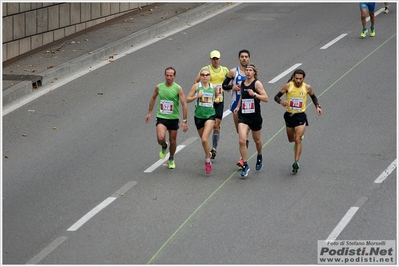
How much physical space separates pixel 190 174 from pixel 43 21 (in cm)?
901

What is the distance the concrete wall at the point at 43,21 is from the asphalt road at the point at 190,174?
1.81 meters

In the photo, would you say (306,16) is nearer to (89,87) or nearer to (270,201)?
(89,87)

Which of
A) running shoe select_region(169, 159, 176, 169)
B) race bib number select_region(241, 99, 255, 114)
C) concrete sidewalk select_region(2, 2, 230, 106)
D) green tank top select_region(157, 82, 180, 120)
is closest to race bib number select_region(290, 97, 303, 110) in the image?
race bib number select_region(241, 99, 255, 114)

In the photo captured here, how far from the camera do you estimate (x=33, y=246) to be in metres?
11.9

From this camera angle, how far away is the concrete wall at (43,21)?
68.5 ft

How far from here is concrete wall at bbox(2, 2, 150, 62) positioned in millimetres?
20875

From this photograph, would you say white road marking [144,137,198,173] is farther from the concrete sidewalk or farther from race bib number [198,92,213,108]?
the concrete sidewalk

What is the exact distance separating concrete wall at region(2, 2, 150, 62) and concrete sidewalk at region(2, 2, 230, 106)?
253mm

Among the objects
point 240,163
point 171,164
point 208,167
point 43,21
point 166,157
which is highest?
point 43,21

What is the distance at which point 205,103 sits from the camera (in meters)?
14.5

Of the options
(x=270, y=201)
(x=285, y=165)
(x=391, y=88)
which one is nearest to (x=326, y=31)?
(x=391, y=88)

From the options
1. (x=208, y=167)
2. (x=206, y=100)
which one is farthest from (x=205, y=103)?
(x=208, y=167)

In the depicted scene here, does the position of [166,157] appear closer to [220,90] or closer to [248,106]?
[220,90]

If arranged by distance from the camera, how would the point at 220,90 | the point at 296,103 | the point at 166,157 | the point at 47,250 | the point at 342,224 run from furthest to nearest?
1. the point at 166,157
2. the point at 220,90
3. the point at 296,103
4. the point at 342,224
5. the point at 47,250
